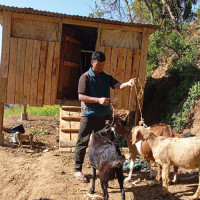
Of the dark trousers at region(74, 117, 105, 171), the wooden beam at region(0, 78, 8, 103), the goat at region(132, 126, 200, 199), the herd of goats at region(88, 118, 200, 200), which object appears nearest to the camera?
the herd of goats at region(88, 118, 200, 200)

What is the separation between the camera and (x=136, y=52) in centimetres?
820

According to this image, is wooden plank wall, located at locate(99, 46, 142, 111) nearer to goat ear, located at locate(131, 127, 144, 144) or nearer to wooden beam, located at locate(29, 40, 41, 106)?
wooden beam, located at locate(29, 40, 41, 106)

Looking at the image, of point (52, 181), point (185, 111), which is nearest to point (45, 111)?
Result: point (185, 111)

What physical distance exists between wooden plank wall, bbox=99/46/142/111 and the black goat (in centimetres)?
408

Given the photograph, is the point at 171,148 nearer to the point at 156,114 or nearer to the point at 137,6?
the point at 156,114

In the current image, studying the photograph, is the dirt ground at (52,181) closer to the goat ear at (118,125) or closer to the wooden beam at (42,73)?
the goat ear at (118,125)

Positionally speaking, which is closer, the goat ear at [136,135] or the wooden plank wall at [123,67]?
the goat ear at [136,135]

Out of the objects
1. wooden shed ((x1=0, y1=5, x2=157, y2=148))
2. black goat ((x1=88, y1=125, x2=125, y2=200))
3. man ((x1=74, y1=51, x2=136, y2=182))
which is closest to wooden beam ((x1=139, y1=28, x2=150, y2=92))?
wooden shed ((x1=0, y1=5, x2=157, y2=148))

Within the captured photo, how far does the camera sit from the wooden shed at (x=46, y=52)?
759 cm

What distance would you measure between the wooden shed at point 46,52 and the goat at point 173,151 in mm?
3150

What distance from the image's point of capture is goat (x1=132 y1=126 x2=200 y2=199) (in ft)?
12.3

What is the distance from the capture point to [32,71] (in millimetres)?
7805

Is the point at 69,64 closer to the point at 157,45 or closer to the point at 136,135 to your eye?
the point at 157,45

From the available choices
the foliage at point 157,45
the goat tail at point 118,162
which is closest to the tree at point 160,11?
the foliage at point 157,45
